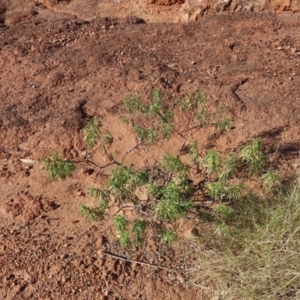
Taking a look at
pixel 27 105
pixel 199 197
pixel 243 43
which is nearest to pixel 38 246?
pixel 199 197

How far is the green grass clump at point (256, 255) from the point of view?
2650 millimetres

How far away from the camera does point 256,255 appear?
2.73 metres

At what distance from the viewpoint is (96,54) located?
5168mm

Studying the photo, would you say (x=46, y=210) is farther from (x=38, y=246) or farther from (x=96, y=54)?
(x=96, y=54)

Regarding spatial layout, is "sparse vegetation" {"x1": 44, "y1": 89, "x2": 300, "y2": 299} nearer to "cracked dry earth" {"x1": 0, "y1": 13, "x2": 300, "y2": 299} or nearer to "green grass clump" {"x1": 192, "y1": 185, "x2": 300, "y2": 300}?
"green grass clump" {"x1": 192, "y1": 185, "x2": 300, "y2": 300}

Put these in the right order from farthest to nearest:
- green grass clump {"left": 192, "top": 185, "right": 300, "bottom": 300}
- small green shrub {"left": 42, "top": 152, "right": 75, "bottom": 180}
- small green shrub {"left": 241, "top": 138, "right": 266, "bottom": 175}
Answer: small green shrub {"left": 241, "top": 138, "right": 266, "bottom": 175} < small green shrub {"left": 42, "top": 152, "right": 75, "bottom": 180} < green grass clump {"left": 192, "top": 185, "right": 300, "bottom": 300}

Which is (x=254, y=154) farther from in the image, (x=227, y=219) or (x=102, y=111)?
(x=102, y=111)

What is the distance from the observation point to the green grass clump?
8.70ft

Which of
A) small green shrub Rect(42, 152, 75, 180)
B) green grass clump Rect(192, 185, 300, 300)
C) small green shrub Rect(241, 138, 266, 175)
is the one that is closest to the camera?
green grass clump Rect(192, 185, 300, 300)

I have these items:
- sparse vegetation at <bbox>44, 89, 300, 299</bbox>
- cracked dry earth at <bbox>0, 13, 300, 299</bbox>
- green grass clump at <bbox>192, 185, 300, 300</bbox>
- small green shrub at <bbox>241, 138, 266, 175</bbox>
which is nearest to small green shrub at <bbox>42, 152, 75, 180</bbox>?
sparse vegetation at <bbox>44, 89, 300, 299</bbox>

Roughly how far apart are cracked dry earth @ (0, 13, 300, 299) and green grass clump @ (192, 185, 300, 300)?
0.20m

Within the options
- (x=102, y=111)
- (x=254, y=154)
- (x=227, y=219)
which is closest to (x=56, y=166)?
(x=227, y=219)

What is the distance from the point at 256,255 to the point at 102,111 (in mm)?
2127

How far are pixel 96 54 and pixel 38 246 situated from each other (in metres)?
2.44
